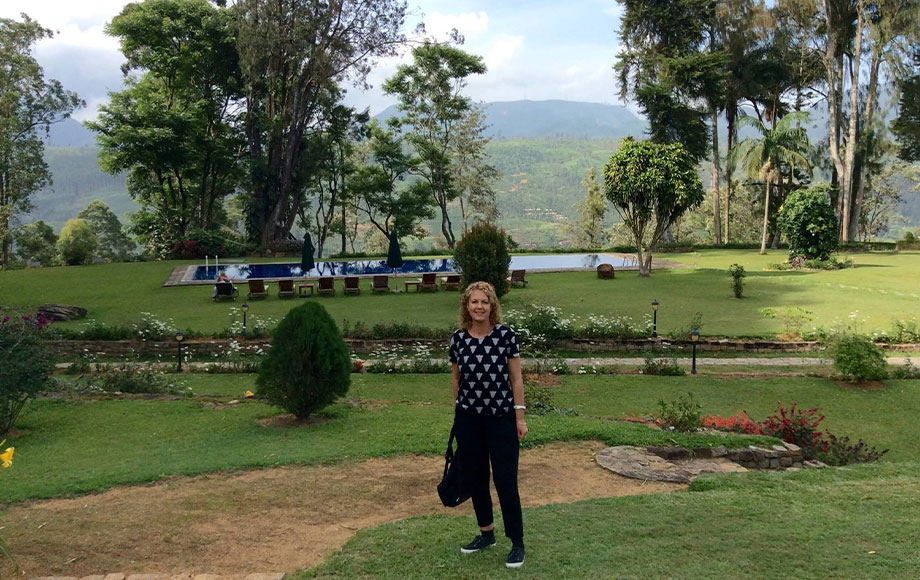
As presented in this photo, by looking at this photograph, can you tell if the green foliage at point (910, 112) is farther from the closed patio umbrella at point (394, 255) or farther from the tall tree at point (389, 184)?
the closed patio umbrella at point (394, 255)

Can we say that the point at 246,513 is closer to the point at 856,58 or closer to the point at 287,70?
the point at 287,70

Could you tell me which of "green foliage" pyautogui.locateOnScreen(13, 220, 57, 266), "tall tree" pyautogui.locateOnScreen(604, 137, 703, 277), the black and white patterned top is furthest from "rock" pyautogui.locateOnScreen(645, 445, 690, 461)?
"green foliage" pyautogui.locateOnScreen(13, 220, 57, 266)

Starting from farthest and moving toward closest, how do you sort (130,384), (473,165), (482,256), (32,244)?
1. (473,165)
2. (32,244)
3. (482,256)
4. (130,384)

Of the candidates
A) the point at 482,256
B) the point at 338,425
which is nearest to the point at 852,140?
the point at 482,256

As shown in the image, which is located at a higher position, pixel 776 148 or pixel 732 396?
pixel 776 148

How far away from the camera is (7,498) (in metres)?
4.87

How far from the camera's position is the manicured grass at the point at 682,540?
3398 mm

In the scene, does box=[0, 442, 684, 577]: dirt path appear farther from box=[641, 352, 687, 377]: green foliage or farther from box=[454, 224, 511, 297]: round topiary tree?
box=[454, 224, 511, 297]: round topiary tree

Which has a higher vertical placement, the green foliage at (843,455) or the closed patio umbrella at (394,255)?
the closed patio umbrella at (394,255)

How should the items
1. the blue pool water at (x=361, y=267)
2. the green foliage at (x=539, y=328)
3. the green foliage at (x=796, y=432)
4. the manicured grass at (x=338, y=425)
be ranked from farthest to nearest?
the blue pool water at (x=361, y=267), the green foliage at (x=539, y=328), the green foliage at (x=796, y=432), the manicured grass at (x=338, y=425)

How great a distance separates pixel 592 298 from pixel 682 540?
14.3 metres

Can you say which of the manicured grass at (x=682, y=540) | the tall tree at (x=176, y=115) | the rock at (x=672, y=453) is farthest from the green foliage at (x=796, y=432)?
the tall tree at (x=176, y=115)

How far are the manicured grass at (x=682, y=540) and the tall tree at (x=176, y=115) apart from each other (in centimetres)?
2845

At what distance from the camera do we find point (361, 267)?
26484 mm
